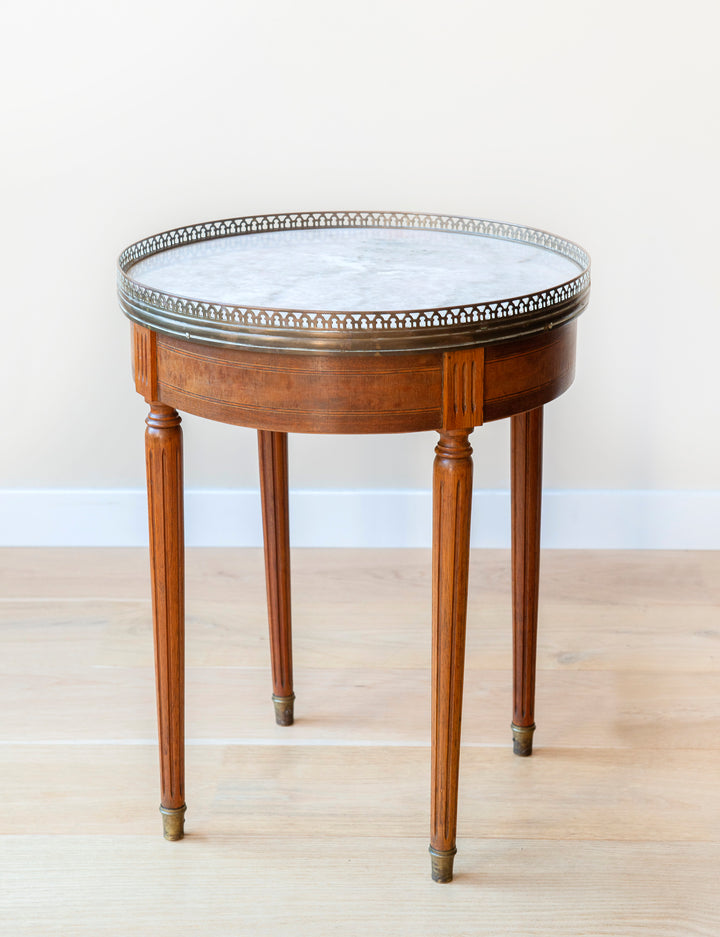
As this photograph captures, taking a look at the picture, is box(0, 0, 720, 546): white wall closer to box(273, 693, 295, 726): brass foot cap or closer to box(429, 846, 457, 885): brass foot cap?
box(273, 693, 295, 726): brass foot cap

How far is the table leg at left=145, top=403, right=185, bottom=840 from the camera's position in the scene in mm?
1296

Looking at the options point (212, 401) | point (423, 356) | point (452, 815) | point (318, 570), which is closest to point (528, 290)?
point (423, 356)

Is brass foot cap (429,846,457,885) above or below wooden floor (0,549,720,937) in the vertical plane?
above

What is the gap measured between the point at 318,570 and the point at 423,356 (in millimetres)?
1091

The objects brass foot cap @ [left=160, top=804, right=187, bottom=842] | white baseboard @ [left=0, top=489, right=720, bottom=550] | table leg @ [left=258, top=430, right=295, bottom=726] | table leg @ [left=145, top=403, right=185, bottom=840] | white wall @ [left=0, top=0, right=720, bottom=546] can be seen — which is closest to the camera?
table leg @ [left=145, top=403, right=185, bottom=840]

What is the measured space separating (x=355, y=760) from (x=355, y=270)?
2.27 ft

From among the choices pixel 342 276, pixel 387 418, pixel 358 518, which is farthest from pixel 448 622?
pixel 358 518

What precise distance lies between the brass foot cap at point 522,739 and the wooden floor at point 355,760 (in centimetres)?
2

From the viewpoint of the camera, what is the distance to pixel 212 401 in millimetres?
1217

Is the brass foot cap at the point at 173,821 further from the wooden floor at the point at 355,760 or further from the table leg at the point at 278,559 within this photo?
the table leg at the point at 278,559

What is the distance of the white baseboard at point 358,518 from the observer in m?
2.26

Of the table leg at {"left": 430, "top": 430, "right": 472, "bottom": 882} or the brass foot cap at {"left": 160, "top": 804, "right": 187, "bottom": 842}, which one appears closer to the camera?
the table leg at {"left": 430, "top": 430, "right": 472, "bottom": 882}

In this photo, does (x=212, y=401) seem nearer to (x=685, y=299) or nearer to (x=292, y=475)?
(x=292, y=475)

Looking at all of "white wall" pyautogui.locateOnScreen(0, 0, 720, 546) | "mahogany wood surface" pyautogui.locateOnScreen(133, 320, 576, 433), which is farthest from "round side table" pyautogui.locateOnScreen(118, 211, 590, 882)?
"white wall" pyautogui.locateOnScreen(0, 0, 720, 546)
